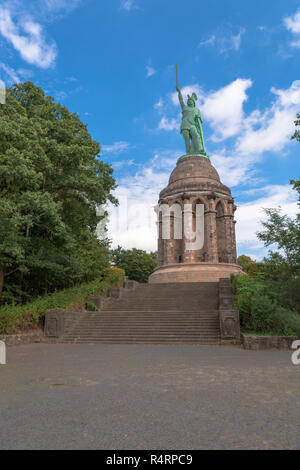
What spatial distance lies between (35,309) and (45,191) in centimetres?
515

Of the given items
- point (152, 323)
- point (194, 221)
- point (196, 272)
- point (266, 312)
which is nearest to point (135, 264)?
point (194, 221)

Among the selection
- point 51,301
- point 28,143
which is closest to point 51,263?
point 51,301

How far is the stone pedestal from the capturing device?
1185 inches

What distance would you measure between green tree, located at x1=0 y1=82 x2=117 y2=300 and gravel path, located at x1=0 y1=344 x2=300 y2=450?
6653 millimetres

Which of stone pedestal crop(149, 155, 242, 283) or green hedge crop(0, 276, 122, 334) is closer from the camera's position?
green hedge crop(0, 276, 122, 334)

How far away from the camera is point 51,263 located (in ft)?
45.6
